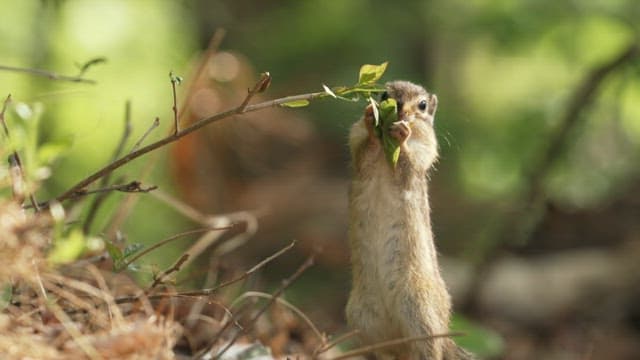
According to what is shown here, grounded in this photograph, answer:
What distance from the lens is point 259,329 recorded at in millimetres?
3805

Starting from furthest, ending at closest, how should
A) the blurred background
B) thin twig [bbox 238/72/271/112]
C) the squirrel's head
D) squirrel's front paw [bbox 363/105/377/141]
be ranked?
the blurred background → the squirrel's head → squirrel's front paw [bbox 363/105/377/141] → thin twig [bbox 238/72/271/112]

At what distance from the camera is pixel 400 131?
3.23 m

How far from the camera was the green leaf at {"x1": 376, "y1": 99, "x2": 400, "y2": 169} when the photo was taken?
127 inches

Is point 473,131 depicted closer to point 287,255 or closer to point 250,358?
point 287,255

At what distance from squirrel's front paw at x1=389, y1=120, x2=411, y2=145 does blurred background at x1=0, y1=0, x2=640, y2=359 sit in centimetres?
95

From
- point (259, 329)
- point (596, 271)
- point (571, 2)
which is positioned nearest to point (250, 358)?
point (259, 329)

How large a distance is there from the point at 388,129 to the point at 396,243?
0.29m

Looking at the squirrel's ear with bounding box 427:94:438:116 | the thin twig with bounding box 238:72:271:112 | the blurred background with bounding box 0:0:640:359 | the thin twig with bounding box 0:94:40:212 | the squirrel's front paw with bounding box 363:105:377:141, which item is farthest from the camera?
the blurred background with bounding box 0:0:640:359

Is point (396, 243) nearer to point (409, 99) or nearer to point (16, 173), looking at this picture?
point (409, 99)

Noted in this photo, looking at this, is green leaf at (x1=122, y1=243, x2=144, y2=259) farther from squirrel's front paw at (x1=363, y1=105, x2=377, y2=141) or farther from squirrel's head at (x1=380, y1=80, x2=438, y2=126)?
squirrel's head at (x1=380, y1=80, x2=438, y2=126)

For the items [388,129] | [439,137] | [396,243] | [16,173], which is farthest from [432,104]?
[439,137]

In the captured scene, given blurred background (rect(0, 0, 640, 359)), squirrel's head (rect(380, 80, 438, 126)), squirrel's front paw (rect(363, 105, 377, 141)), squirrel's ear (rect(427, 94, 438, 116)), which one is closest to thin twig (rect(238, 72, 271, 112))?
squirrel's front paw (rect(363, 105, 377, 141))

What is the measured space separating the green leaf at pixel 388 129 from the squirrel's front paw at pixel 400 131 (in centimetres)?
1

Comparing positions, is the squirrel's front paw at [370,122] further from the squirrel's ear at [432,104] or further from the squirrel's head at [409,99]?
the squirrel's ear at [432,104]
